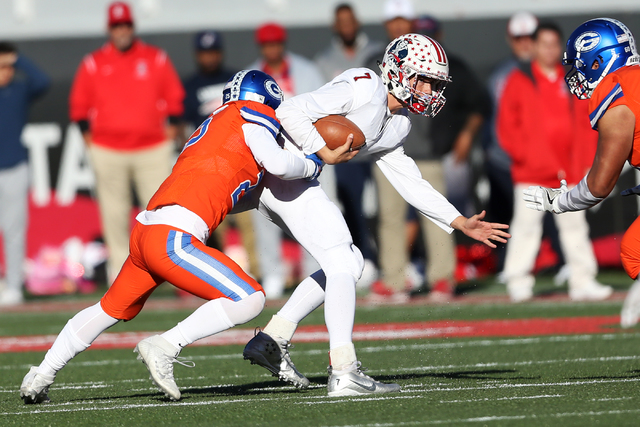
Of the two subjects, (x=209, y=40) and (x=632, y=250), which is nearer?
(x=632, y=250)

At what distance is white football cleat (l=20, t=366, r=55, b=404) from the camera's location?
4883mm

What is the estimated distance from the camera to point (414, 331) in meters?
7.83

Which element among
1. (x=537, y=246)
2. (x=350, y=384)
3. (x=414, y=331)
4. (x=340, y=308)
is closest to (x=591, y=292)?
(x=537, y=246)

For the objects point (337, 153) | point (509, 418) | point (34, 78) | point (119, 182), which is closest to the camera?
point (509, 418)

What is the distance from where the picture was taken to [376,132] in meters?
5.21

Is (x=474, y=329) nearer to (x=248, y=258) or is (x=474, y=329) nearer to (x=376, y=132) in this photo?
(x=376, y=132)

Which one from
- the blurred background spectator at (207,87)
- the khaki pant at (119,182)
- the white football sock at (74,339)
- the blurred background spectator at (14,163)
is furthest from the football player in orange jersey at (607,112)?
the blurred background spectator at (14,163)

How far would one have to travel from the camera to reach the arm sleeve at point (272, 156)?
188 inches

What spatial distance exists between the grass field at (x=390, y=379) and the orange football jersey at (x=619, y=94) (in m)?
1.21

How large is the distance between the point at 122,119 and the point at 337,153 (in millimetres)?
5740

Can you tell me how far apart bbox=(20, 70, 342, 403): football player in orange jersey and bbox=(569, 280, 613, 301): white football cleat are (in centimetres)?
516

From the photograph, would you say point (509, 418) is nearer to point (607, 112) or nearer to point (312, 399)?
point (312, 399)

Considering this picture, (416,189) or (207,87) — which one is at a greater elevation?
(207,87)

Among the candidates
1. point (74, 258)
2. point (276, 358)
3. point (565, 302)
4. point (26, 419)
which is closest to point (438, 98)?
point (276, 358)
